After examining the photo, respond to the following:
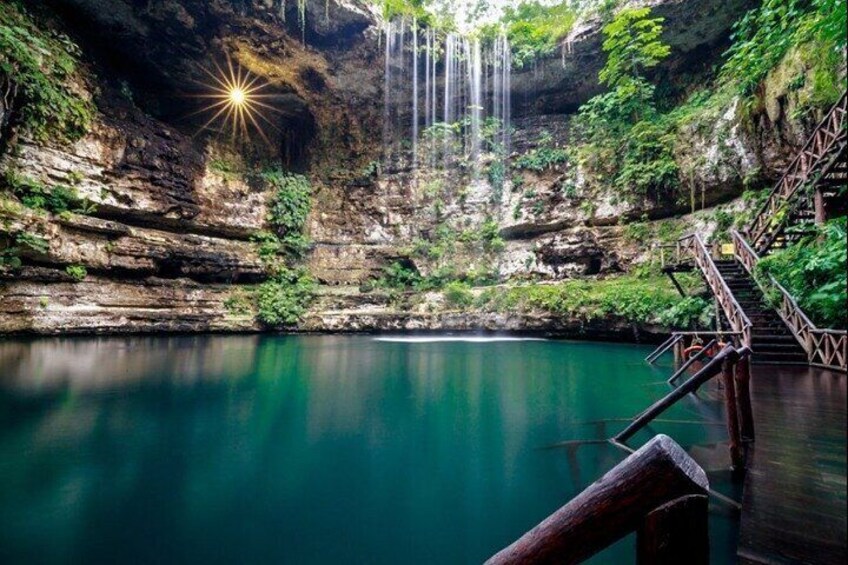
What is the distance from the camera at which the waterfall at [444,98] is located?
860 inches

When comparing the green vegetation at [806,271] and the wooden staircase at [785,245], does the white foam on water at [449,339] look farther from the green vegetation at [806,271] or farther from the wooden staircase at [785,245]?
the green vegetation at [806,271]

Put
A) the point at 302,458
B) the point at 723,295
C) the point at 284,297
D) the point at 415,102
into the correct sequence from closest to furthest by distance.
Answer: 1. the point at 302,458
2. the point at 723,295
3. the point at 284,297
4. the point at 415,102

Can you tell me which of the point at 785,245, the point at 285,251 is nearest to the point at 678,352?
the point at 785,245

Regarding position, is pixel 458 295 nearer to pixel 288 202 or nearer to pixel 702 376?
pixel 288 202

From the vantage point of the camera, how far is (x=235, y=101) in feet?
67.5

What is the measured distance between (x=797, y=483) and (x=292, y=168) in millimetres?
24766

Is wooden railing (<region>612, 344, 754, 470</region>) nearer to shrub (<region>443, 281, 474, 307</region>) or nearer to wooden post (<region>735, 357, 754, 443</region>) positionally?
wooden post (<region>735, 357, 754, 443</region>)

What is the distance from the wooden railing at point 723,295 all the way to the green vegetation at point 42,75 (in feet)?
67.3

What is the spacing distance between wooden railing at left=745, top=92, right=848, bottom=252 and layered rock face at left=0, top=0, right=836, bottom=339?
11.0 feet

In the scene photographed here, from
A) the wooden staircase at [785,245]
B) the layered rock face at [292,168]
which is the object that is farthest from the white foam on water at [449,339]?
the wooden staircase at [785,245]

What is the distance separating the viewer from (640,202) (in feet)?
55.2

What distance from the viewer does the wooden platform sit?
118 cm

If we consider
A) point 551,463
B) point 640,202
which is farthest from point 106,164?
point 640,202

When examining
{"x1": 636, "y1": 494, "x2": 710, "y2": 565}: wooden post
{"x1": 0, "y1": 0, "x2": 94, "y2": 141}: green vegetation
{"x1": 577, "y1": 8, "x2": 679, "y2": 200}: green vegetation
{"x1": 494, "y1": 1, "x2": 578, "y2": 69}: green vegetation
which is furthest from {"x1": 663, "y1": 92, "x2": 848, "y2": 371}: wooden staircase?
{"x1": 0, "y1": 0, "x2": 94, "y2": 141}: green vegetation
